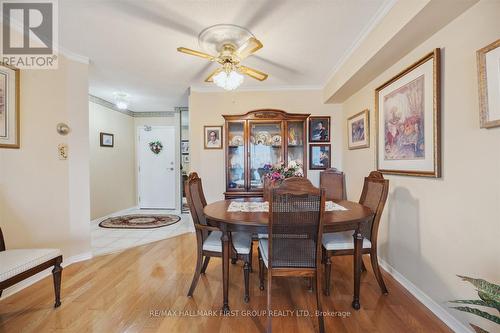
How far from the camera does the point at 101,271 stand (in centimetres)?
239

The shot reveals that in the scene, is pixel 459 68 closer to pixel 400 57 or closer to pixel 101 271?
pixel 400 57

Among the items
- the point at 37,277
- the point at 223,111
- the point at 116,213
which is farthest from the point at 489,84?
the point at 116,213

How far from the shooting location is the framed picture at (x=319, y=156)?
3654mm

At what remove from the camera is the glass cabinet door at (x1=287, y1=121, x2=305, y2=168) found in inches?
137

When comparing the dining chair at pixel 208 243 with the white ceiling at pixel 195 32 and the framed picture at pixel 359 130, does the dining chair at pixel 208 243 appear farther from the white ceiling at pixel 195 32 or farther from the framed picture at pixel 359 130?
the framed picture at pixel 359 130

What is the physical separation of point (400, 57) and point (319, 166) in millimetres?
1875

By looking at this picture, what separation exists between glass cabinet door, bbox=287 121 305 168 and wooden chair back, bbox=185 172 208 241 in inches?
66.8

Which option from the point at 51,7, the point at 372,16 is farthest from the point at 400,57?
the point at 51,7

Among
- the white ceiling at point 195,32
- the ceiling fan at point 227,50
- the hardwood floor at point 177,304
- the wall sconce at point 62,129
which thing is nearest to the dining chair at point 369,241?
the hardwood floor at point 177,304

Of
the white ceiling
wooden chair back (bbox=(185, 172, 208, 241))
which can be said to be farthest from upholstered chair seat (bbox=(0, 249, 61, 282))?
the white ceiling

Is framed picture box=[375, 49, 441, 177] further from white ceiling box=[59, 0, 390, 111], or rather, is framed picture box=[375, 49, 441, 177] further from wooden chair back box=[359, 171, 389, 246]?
white ceiling box=[59, 0, 390, 111]

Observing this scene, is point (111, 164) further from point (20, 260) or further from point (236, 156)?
point (20, 260)

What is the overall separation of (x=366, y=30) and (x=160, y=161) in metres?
4.74

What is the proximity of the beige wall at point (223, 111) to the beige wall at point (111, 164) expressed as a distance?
6.70 ft
